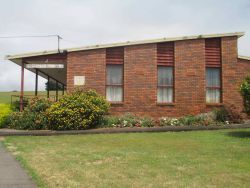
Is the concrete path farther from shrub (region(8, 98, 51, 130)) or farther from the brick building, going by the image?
the brick building

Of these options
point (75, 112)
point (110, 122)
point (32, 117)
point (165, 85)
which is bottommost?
point (110, 122)

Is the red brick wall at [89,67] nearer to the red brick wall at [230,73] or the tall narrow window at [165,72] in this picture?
the tall narrow window at [165,72]

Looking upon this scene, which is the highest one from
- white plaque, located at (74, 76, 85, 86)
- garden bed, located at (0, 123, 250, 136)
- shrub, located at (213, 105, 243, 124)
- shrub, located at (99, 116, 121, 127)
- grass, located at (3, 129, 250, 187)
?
white plaque, located at (74, 76, 85, 86)

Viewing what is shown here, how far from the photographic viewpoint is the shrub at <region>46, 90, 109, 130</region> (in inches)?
667

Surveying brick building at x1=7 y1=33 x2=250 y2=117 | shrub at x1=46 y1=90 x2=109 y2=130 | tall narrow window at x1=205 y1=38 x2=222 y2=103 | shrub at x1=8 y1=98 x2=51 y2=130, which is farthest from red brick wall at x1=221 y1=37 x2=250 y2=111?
shrub at x1=8 y1=98 x2=51 y2=130

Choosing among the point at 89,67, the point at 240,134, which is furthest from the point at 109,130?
the point at 240,134

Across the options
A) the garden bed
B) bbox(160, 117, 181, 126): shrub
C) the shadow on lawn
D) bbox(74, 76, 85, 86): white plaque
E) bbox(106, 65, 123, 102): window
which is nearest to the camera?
the shadow on lawn

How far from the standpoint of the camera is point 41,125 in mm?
17328

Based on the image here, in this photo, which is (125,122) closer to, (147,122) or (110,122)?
(110,122)

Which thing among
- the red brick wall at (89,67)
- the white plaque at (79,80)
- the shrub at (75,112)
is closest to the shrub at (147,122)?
the shrub at (75,112)

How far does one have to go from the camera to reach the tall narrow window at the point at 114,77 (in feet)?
64.9

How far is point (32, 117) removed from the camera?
57.0 feet

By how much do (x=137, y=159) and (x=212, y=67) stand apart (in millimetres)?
11424

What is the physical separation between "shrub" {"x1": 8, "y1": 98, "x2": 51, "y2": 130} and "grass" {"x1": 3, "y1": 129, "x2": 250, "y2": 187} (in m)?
2.25
